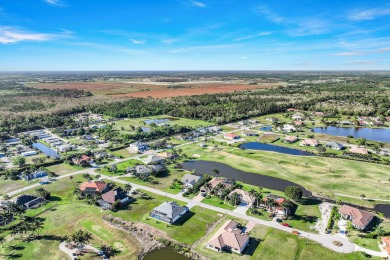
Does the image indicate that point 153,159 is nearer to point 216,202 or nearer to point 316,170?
point 216,202

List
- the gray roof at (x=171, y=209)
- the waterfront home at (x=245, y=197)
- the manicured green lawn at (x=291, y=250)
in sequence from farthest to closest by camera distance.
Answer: the waterfront home at (x=245, y=197), the gray roof at (x=171, y=209), the manicured green lawn at (x=291, y=250)

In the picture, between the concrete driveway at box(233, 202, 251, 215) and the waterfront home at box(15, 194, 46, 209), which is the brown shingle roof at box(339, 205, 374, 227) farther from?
the waterfront home at box(15, 194, 46, 209)

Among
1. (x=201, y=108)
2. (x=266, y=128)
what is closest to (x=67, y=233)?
(x=266, y=128)

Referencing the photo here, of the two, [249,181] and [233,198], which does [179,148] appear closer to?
[249,181]

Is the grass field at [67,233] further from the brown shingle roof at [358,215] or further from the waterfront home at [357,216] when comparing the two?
the brown shingle roof at [358,215]

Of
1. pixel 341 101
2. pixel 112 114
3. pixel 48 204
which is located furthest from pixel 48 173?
pixel 341 101

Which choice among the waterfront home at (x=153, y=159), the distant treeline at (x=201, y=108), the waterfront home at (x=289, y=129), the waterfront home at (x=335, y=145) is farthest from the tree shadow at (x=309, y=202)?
the distant treeline at (x=201, y=108)
